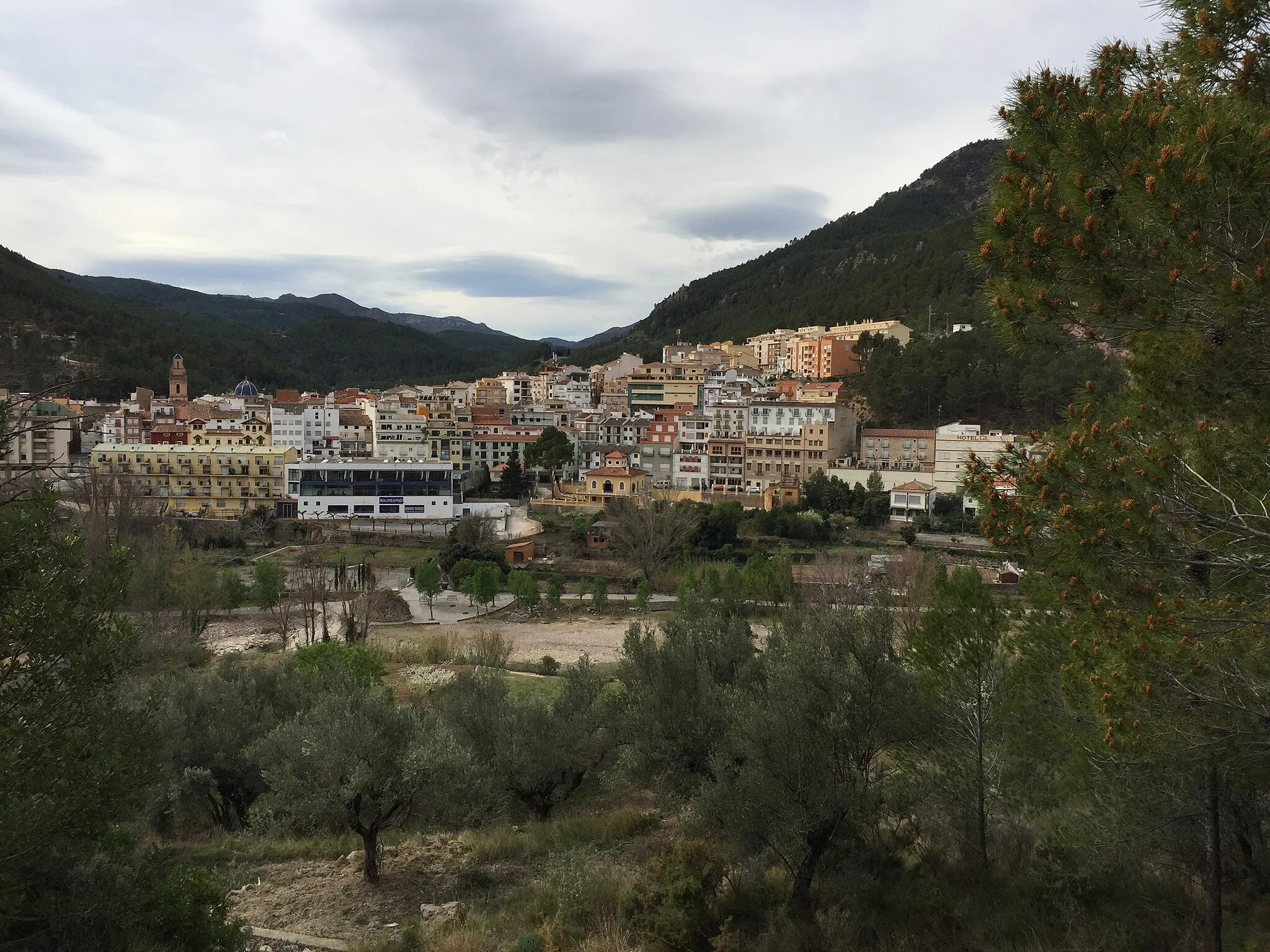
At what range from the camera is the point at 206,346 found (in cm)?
10344

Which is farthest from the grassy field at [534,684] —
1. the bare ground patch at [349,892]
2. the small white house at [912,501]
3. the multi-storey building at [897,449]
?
the multi-storey building at [897,449]

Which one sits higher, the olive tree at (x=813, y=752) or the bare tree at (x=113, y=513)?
the olive tree at (x=813, y=752)

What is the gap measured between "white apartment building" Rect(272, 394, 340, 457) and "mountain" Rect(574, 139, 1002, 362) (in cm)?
4271

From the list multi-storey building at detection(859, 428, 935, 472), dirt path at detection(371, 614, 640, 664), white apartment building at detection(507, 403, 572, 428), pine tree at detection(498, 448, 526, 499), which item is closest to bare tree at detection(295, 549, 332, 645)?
dirt path at detection(371, 614, 640, 664)

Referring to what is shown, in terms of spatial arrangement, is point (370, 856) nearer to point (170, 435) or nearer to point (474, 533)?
point (474, 533)

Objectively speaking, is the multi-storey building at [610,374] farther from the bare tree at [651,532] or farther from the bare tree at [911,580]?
the bare tree at [911,580]

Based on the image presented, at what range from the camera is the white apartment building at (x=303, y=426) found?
57.7 metres

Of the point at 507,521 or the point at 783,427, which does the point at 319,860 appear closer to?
the point at 507,521

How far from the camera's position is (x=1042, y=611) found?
22.3ft

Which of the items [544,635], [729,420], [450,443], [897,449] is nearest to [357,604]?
[544,635]

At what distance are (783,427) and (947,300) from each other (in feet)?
105

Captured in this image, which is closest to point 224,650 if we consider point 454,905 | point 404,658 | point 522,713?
point 404,658

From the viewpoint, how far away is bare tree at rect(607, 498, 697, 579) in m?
39.8

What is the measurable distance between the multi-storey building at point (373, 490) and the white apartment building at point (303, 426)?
7.24 m
